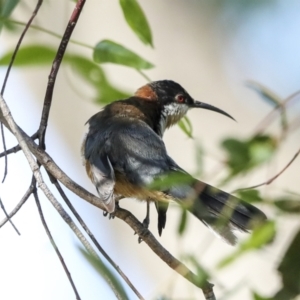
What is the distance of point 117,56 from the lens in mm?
1517

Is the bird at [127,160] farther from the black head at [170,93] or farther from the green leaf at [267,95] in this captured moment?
the green leaf at [267,95]

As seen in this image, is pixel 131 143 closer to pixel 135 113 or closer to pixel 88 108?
pixel 135 113

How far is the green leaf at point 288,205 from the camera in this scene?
2.97 ft

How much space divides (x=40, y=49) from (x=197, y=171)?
2.19 ft

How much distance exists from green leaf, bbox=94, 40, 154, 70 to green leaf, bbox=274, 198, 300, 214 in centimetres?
71

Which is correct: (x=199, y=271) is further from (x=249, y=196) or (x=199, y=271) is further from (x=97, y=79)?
(x=97, y=79)

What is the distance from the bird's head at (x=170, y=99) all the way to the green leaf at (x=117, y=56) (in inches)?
87.1

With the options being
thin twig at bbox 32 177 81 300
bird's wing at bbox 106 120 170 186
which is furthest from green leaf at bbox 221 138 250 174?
bird's wing at bbox 106 120 170 186

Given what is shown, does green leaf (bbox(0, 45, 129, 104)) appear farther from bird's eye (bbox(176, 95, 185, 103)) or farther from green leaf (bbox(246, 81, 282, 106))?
bird's eye (bbox(176, 95, 185, 103))

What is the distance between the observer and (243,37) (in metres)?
4.70

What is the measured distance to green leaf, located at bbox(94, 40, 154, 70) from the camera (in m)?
1.51

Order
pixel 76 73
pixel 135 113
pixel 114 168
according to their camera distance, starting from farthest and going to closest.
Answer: pixel 135 113, pixel 114 168, pixel 76 73

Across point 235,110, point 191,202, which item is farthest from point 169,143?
point 191,202

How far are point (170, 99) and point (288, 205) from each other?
2901 mm
